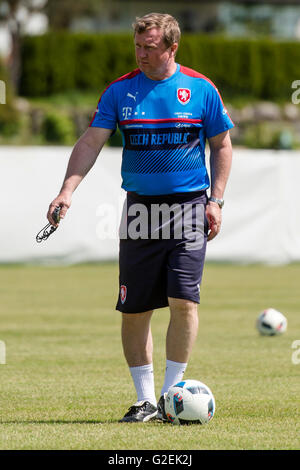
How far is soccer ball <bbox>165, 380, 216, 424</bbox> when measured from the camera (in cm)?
574

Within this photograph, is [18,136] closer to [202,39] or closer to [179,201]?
[202,39]

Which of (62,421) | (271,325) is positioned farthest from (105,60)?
(62,421)

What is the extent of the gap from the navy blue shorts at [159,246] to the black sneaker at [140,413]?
0.57 metres

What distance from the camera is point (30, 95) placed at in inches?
1518

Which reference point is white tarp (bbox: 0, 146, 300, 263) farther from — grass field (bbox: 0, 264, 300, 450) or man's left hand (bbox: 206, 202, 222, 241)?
man's left hand (bbox: 206, 202, 222, 241)

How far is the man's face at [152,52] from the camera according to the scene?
231 inches

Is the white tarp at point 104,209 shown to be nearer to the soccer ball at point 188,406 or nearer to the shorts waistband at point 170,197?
the shorts waistband at point 170,197

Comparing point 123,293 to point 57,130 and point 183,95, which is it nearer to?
point 183,95

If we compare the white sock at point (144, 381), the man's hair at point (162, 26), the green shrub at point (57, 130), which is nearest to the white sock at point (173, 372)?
the white sock at point (144, 381)

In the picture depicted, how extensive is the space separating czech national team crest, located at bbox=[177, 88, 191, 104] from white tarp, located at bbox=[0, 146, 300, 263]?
1197 cm

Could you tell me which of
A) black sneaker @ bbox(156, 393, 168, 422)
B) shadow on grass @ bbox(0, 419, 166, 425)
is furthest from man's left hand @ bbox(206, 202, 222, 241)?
shadow on grass @ bbox(0, 419, 166, 425)
